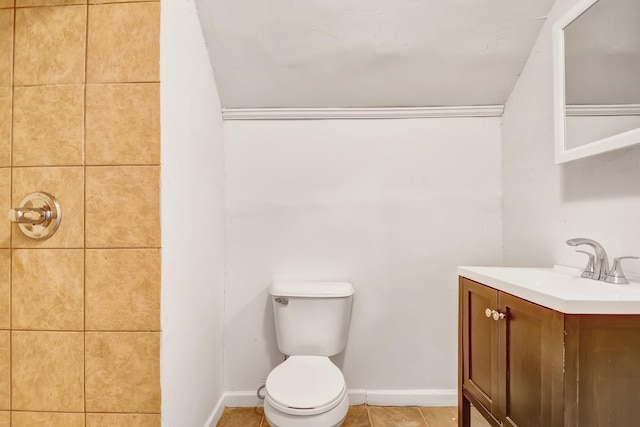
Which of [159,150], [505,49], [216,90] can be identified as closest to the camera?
[159,150]

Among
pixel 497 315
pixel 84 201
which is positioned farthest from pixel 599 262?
pixel 84 201

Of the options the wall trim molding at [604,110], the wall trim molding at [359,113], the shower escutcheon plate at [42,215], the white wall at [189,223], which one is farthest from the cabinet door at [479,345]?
the shower escutcheon plate at [42,215]

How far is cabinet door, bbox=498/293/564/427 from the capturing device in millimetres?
848

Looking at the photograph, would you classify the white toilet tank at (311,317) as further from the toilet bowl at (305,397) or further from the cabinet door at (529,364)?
the cabinet door at (529,364)

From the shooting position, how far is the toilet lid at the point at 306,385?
126cm

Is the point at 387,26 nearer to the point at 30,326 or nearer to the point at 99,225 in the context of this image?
the point at 99,225

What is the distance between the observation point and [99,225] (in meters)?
1.17

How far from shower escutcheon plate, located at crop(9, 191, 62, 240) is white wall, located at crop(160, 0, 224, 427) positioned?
37 centimetres

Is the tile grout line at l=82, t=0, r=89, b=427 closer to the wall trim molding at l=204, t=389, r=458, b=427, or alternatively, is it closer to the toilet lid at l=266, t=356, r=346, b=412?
the toilet lid at l=266, t=356, r=346, b=412

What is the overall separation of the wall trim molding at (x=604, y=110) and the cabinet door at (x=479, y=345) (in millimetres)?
720

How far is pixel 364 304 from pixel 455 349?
549 millimetres

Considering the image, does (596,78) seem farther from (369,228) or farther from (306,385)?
(306,385)

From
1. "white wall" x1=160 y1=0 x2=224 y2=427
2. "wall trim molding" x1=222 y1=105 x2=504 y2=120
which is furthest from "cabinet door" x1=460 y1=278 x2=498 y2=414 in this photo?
"white wall" x1=160 y1=0 x2=224 y2=427

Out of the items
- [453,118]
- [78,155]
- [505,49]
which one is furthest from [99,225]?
[505,49]
